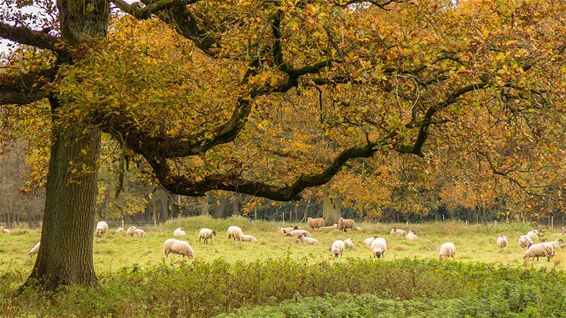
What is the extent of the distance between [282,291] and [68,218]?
5.00 metres

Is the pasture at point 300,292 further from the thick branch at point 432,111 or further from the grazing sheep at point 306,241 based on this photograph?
the grazing sheep at point 306,241

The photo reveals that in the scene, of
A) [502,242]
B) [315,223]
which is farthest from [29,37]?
[315,223]

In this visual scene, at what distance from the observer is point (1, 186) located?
58812mm

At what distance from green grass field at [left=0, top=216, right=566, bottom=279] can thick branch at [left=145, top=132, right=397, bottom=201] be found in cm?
657

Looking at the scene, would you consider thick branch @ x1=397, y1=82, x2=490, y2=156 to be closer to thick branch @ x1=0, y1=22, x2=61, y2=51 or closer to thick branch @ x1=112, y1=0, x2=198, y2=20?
thick branch @ x1=112, y1=0, x2=198, y2=20

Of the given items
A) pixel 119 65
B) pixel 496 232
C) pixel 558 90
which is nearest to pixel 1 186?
pixel 496 232

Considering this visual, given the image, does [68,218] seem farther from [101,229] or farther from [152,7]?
[101,229]

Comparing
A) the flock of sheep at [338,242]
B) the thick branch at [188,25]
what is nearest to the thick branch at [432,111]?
the thick branch at [188,25]

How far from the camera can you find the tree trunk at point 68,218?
43.1 ft

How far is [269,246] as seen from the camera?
2950 cm

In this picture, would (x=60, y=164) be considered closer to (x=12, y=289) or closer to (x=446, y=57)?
(x=12, y=289)

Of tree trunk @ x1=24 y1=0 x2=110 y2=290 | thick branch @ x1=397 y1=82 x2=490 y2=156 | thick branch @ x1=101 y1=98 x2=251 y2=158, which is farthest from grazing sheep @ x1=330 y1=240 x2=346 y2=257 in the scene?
thick branch @ x1=101 y1=98 x2=251 y2=158

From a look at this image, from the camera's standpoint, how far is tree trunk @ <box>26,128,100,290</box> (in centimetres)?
1314

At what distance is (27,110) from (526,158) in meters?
11.8
